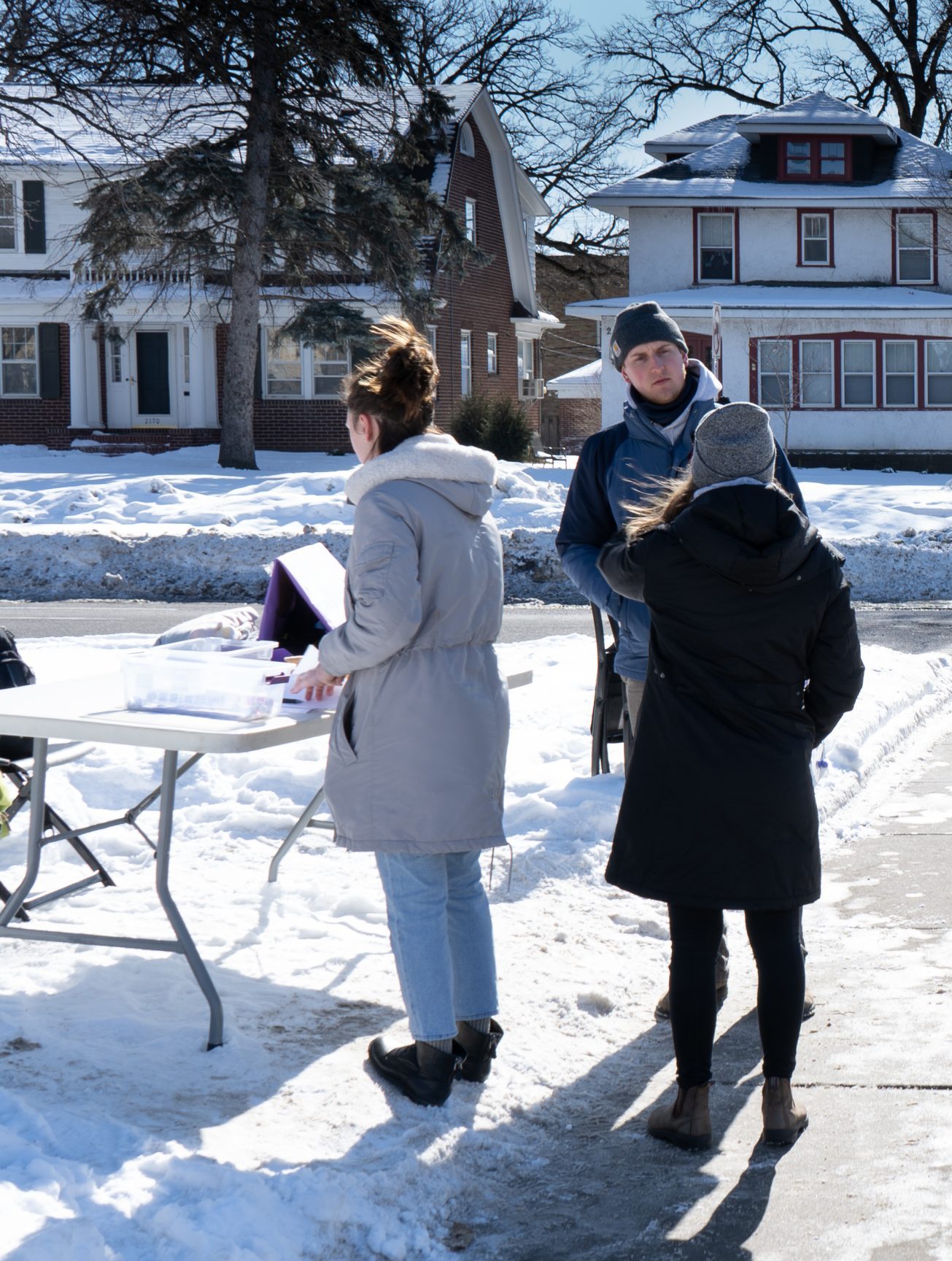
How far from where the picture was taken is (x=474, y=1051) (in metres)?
3.92

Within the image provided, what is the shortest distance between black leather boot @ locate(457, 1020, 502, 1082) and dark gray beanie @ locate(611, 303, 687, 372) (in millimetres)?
1976

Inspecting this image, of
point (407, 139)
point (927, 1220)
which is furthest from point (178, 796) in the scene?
point (407, 139)

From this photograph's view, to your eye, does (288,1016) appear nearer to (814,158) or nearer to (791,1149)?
(791,1149)

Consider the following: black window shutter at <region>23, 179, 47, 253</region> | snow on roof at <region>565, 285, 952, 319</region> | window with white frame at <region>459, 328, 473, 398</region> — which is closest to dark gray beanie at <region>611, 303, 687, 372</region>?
snow on roof at <region>565, 285, 952, 319</region>

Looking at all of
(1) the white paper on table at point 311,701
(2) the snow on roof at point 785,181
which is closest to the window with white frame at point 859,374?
(2) the snow on roof at point 785,181

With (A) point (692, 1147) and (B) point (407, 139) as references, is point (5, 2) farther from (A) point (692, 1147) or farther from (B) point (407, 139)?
(A) point (692, 1147)

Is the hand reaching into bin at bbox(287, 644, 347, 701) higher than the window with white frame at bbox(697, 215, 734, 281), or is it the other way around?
the window with white frame at bbox(697, 215, 734, 281)

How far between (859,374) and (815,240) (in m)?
3.40

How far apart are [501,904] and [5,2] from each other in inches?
617

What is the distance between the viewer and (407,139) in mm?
27969

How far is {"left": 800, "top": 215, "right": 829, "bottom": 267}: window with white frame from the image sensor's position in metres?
34.7

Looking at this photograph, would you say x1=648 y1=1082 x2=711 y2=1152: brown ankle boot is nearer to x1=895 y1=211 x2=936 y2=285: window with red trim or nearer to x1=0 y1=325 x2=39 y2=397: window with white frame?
x1=0 y1=325 x2=39 y2=397: window with white frame

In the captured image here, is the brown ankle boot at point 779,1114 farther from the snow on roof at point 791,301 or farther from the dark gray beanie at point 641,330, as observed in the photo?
the snow on roof at point 791,301

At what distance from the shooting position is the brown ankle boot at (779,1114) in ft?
11.8
